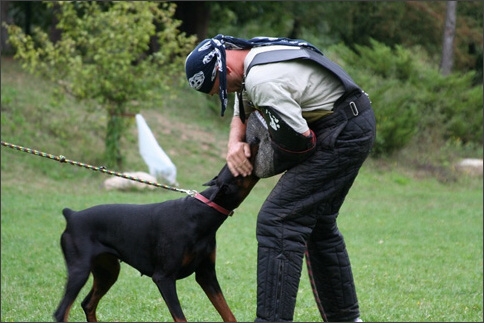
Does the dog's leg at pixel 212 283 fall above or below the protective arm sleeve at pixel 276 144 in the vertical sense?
below

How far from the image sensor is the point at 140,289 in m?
7.21

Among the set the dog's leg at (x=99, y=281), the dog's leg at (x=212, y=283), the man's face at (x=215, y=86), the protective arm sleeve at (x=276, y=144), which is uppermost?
the man's face at (x=215, y=86)

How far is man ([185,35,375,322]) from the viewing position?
13.9 feet

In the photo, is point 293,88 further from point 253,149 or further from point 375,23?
point 375,23

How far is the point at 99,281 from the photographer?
17.8 ft

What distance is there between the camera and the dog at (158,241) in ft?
15.5

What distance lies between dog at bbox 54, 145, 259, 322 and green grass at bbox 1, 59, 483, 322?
0.91 meters

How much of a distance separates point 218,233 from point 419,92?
12.2 metres

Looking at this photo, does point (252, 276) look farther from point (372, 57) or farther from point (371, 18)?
point (371, 18)

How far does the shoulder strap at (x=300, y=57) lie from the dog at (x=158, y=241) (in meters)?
A: 0.67

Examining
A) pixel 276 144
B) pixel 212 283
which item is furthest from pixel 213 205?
pixel 276 144

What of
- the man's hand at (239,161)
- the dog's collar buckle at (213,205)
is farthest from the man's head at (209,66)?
the dog's collar buckle at (213,205)

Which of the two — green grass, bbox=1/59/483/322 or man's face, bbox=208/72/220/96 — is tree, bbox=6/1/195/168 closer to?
green grass, bbox=1/59/483/322

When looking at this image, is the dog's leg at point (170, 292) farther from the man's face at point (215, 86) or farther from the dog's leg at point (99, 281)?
the man's face at point (215, 86)
